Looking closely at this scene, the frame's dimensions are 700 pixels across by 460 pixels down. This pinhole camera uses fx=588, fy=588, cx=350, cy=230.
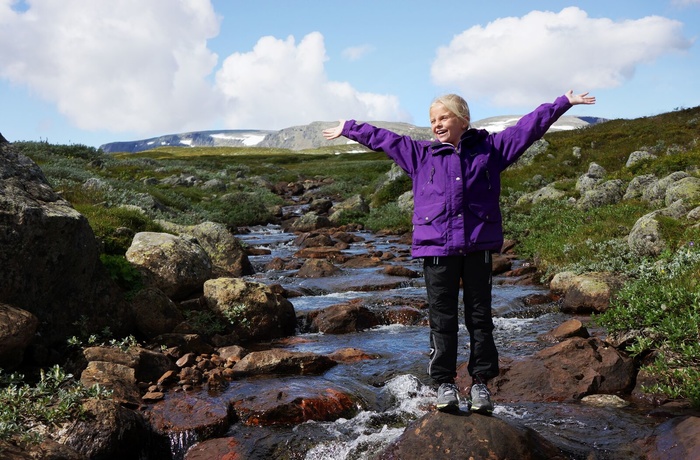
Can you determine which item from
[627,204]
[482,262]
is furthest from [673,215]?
[482,262]

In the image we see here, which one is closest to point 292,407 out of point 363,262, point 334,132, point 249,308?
point 334,132

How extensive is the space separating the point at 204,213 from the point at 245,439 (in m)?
23.4

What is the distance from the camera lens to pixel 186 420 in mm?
6793

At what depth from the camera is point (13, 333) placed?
695 cm

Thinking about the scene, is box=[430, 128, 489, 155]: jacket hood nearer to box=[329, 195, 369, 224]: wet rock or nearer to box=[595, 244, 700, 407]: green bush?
box=[595, 244, 700, 407]: green bush

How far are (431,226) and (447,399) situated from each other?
5.36 feet

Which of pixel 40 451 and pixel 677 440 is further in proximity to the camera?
pixel 677 440

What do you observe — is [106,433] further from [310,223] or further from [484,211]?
[310,223]

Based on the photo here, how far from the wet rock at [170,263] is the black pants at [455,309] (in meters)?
7.37

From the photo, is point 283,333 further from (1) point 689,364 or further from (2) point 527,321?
(1) point 689,364

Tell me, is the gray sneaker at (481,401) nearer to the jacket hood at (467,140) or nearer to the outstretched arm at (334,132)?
the jacket hood at (467,140)

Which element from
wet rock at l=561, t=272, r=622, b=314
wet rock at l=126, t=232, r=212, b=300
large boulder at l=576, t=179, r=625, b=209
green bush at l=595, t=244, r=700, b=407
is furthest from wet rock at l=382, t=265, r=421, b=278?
green bush at l=595, t=244, r=700, b=407

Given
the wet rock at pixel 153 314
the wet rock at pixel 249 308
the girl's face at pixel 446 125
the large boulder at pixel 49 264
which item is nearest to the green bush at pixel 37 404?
the large boulder at pixel 49 264

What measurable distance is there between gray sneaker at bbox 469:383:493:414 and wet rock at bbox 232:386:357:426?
6.87ft
